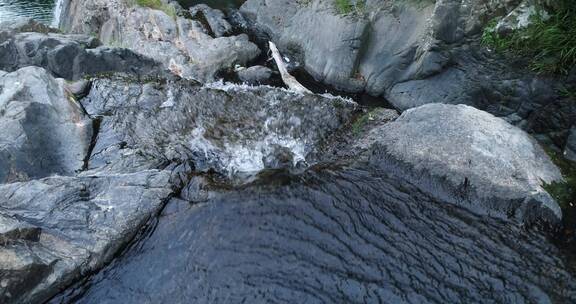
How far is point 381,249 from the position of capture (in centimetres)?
734

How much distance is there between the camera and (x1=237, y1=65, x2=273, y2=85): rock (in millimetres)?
14648

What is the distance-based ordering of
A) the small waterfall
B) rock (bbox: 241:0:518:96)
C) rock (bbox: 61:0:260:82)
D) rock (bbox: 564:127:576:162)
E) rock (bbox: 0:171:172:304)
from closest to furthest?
rock (bbox: 0:171:172:304)
rock (bbox: 564:127:576:162)
rock (bbox: 241:0:518:96)
rock (bbox: 61:0:260:82)
the small waterfall

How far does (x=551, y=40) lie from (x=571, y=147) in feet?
8.47

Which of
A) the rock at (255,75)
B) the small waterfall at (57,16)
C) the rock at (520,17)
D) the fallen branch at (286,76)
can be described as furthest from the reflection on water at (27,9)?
the rock at (520,17)

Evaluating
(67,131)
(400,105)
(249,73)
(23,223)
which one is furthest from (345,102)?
(23,223)

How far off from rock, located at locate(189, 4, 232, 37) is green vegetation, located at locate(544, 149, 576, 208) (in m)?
13.9

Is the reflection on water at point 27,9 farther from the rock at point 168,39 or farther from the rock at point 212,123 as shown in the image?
the rock at point 212,123

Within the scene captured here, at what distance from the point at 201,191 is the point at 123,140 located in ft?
11.4

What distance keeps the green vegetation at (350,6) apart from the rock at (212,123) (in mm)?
3694

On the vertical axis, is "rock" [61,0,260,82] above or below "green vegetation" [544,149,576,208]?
below

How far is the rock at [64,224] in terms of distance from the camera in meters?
6.56

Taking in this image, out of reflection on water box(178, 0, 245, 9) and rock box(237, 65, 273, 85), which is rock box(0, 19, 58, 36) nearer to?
reflection on water box(178, 0, 245, 9)

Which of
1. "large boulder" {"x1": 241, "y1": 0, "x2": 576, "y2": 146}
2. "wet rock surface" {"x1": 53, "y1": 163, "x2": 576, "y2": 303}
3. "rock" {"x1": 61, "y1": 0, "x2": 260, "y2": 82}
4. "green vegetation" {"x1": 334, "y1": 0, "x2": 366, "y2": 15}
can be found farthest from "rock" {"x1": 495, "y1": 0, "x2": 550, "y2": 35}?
"rock" {"x1": 61, "y1": 0, "x2": 260, "y2": 82}

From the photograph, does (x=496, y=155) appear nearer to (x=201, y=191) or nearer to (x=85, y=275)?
(x=201, y=191)
